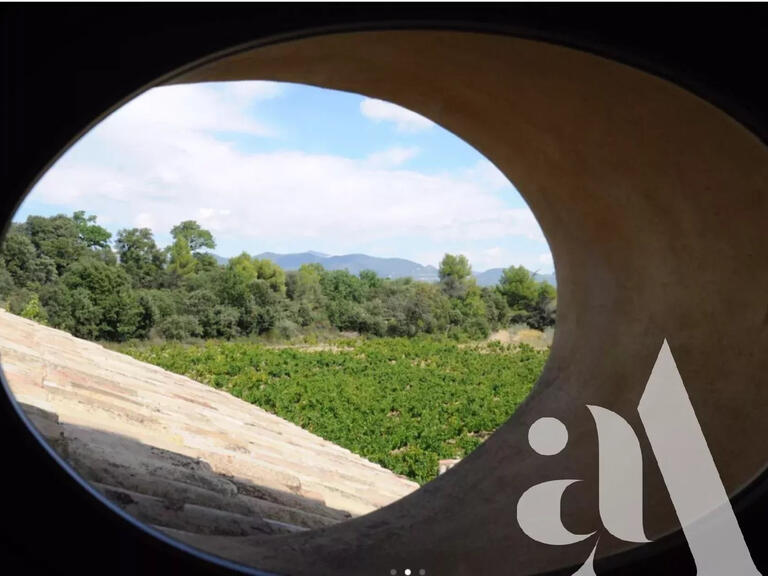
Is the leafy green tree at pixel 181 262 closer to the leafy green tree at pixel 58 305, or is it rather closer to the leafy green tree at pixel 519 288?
the leafy green tree at pixel 58 305

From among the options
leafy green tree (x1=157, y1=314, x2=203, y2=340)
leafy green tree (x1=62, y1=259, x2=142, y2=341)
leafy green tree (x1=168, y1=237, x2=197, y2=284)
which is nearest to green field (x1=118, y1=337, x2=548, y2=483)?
leafy green tree (x1=157, y1=314, x2=203, y2=340)

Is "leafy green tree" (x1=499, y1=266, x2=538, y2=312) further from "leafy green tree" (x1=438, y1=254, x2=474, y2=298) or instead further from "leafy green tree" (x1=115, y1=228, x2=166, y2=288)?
Result: "leafy green tree" (x1=115, y1=228, x2=166, y2=288)

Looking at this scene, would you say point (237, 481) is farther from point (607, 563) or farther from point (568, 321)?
point (607, 563)

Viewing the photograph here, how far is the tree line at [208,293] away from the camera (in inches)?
905

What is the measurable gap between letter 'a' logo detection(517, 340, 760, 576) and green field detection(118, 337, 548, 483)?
10304mm

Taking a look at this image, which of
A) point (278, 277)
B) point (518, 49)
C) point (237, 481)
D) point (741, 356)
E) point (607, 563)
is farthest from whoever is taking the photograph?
point (278, 277)

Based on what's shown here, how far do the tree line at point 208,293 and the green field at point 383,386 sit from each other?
4.57ft

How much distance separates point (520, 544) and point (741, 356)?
1121 millimetres

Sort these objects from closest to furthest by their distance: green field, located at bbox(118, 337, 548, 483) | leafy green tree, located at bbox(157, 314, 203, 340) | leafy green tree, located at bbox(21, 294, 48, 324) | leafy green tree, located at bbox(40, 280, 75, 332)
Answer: green field, located at bbox(118, 337, 548, 483)
leafy green tree, located at bbox(21, 294, 48, 324)
leafy green tree, located at bbox(40, 280, 75, 332)
leafy green tree, located at bbox(157, 314, 203, 340)

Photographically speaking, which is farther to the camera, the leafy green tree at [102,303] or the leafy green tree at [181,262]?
the leafy green tree at [181,262]

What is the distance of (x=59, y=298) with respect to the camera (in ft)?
73.3

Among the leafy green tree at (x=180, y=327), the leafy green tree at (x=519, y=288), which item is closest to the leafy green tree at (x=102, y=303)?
the leafy green tree at (x=180, y=327)

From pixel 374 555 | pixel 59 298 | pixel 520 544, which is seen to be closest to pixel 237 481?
pixel 374 555

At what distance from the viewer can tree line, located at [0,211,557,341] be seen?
75.4 feet
